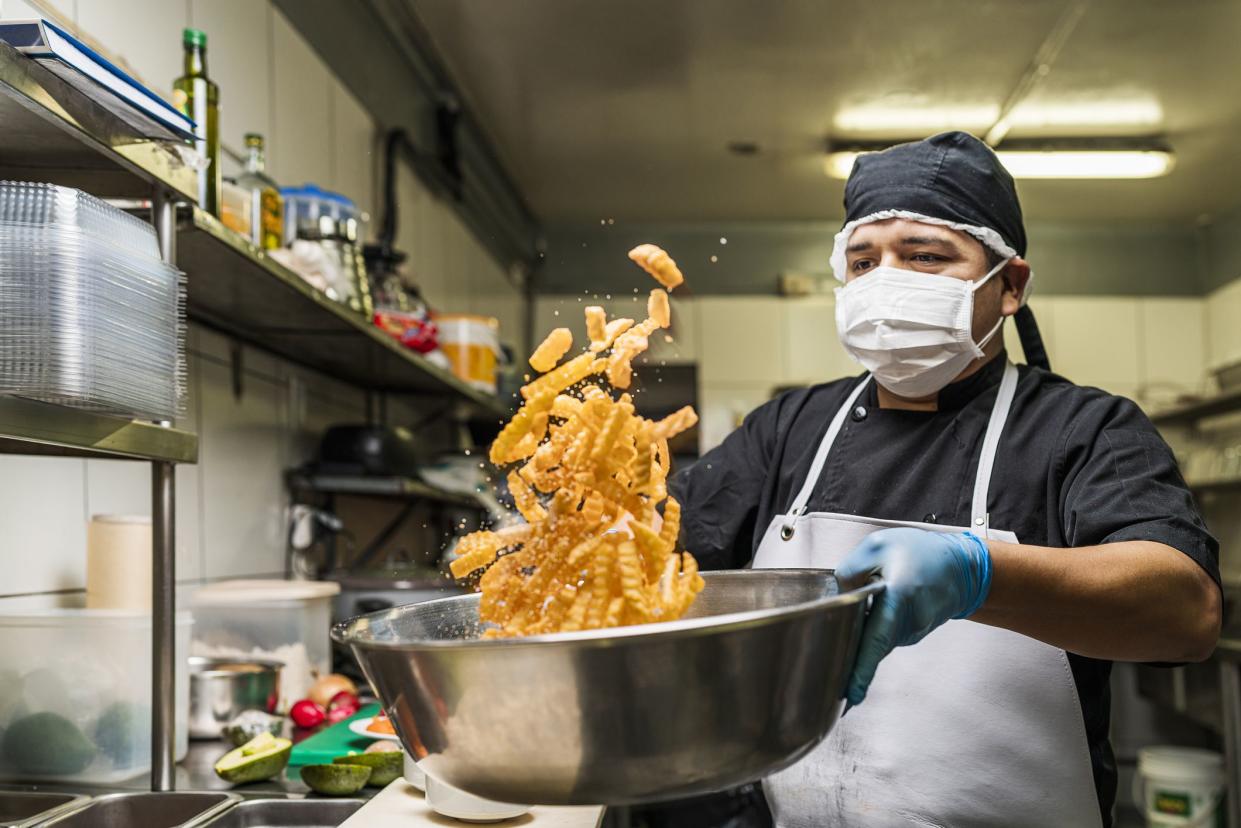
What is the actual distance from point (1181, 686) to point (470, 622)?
4.70m

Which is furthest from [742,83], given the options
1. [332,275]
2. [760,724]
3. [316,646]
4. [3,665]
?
[760,724]

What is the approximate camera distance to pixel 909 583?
859 millimetres

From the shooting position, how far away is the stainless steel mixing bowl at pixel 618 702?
2.21 ft

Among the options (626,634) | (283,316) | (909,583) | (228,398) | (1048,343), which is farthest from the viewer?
(1048,343)

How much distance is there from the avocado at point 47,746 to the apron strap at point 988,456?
121 cm

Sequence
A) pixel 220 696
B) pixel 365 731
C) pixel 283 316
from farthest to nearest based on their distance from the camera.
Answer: pixel 283 316, pixel 220 696, pixel 365 731

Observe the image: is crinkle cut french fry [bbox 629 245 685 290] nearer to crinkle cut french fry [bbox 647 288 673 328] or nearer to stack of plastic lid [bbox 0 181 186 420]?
crinkle cut french fry [bbox 647 288 673 328]

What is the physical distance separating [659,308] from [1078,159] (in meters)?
4.80

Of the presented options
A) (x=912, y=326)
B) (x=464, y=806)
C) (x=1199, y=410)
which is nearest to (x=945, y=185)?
(x=912, y=326)

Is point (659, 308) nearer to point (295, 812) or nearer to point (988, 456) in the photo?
point (988, 456)

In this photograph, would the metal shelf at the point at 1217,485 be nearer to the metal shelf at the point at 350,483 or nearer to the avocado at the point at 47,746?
the metal shelf at the point at 350,483

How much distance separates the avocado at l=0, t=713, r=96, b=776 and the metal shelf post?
145 millimetres

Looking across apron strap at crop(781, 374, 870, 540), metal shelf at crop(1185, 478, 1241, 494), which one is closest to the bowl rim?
apron strap at crop(781, 374, 870, 540)

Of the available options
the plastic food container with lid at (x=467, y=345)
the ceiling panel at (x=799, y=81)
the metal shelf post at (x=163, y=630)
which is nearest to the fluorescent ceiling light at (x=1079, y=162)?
the ceiling panel at (x=799, y=81)
